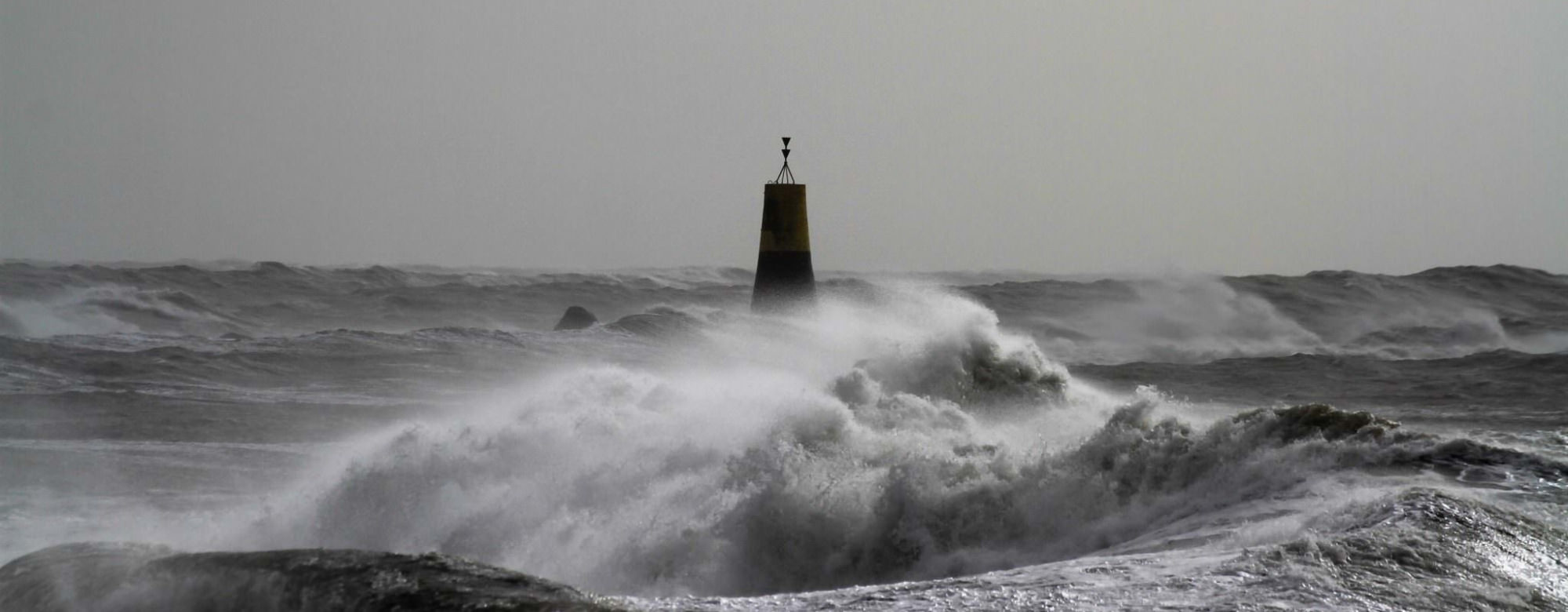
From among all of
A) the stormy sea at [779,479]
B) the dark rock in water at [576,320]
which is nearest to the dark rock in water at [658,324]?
the dark rock in water at [576,320]

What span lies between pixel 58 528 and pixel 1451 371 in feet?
50.7

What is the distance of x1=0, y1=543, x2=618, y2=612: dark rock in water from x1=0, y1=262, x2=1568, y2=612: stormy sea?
12mm

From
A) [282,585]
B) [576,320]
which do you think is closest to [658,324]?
[576,320]

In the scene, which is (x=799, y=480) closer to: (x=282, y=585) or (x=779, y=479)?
(x=779, y=479)

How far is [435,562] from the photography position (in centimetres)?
502

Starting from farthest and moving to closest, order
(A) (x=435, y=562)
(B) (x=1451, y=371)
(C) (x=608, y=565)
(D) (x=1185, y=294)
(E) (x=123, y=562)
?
(D) (x=1185, y=294) → (B) (x=1451, y=371) → (C) (x=608, y=565) → (E) (x=123, y=562) → (A) (x=435, y=562)

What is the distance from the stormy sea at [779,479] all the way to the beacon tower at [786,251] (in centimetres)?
38

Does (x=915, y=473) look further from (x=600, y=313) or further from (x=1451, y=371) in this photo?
(x=600, y=313)

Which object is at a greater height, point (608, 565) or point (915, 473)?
point (915, 473)

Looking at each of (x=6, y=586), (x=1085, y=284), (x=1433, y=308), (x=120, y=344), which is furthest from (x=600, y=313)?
(x=6, y=586)

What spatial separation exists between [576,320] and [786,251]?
540 centimetres

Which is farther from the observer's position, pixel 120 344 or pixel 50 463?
pixel 120 344

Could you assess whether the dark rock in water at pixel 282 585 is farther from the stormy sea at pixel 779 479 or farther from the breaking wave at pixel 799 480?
the breaking wave at pixel 799 480

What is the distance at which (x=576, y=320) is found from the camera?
77.4 ft
